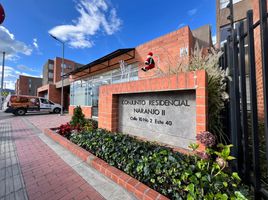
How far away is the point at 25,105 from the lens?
1564 cm

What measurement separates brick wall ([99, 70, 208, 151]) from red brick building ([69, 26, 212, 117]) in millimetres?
421

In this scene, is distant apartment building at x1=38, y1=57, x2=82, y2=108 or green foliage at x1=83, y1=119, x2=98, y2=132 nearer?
green foliage at x1=83, y1=119, x2=98, y2=132

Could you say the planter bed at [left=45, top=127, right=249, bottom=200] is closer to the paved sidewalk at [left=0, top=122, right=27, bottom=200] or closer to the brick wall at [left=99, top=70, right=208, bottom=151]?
the brick wall at [left=99, top=70, right=208, bottom=151]

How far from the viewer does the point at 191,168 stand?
192 cm

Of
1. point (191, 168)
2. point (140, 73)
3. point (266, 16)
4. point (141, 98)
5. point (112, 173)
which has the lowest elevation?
point (112, 173)

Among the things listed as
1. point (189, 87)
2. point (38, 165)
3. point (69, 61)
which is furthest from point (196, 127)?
point (69, 61)

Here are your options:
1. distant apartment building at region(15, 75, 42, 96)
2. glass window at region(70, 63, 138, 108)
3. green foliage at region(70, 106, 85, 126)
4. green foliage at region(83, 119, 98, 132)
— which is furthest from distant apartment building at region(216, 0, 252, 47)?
distant apartment building at region(15, 75, 42, 96)

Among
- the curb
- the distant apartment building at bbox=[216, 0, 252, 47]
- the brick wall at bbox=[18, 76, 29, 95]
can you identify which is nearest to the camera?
the curb

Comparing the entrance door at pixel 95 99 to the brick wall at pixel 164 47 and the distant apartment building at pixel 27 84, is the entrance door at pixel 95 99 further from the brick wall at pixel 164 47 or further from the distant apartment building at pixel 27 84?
the distant apartment building at pixel 27 84

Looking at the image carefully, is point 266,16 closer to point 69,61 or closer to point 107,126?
point 107,126

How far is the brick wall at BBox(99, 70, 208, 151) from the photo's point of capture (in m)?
2.36

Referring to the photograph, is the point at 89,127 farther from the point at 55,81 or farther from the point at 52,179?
the point at 55,81

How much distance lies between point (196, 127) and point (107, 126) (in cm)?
254

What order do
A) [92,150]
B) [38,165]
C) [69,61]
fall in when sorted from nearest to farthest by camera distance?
[38,165]
[92,150]
[69,61]
